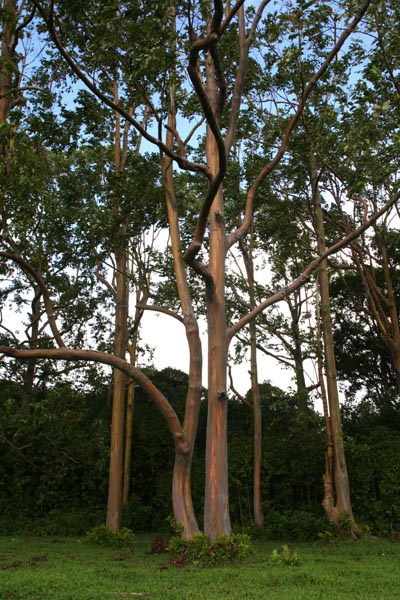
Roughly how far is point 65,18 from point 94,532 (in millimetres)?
8084

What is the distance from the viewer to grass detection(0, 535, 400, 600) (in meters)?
4.80

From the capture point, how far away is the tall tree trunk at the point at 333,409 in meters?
10.0

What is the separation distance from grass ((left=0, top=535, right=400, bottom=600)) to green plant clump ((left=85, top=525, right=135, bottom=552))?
0.46m

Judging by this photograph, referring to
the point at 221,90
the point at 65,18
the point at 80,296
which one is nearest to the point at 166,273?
the point at 80,296

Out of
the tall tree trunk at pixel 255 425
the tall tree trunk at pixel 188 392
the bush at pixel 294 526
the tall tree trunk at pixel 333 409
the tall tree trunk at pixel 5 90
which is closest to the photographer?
the tall tree trunk at pixel 5 90

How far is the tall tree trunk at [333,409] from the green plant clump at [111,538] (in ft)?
12.7

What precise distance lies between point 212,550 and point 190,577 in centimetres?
90

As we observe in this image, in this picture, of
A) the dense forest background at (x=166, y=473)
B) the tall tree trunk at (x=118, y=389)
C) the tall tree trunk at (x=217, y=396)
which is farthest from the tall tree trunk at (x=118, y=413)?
the tall tree trunk at (x=217, y=396)

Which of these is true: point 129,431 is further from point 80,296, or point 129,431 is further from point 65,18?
point 65,18

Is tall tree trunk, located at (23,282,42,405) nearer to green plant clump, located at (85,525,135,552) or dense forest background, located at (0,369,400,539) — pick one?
dense forest background, located at (0,369,400,539)

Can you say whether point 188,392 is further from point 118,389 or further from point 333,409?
point 333,409

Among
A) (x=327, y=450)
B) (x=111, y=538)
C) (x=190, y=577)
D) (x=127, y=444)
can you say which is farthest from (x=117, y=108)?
(x=127, y=444)

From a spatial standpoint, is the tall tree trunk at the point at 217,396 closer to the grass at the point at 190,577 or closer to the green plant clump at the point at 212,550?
the green plant clump at the point at 212,550

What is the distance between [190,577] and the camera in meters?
5.71
